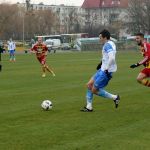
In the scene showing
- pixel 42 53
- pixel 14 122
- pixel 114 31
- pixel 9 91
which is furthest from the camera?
pixel 114 31

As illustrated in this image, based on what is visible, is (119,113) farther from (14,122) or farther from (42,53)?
(42,53)

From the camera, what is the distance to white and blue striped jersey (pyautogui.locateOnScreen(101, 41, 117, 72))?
1266 centimetres

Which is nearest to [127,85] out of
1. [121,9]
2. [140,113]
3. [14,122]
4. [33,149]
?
[140,113]

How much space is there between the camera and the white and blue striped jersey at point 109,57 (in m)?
12.7

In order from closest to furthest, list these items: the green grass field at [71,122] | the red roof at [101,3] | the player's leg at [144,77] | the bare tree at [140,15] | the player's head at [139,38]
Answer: the green grass field at [71,122] → the player's head at [139,38] → the player's leg at [144,77] → the bare tree at [140,15] → the red roof at [101,3]

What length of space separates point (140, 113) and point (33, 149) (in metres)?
4.73

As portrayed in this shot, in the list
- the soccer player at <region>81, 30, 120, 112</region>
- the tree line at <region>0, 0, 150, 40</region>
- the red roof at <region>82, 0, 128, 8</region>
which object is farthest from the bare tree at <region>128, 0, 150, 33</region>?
the soccer player at <region>81, 30, 120, 112</region>

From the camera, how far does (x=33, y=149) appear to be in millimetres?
8648

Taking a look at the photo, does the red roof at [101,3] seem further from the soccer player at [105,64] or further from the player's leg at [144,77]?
the soccer player at [105,64]

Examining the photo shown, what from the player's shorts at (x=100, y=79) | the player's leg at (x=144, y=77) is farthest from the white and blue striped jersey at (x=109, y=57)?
the player's leg at (x=144, y=77)

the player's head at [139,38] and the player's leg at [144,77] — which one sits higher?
the player's head at [139,38]

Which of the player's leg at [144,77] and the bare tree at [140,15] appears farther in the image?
the bare tree at [140,15]

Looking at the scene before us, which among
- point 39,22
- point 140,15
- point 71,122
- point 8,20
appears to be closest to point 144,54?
point 71,122

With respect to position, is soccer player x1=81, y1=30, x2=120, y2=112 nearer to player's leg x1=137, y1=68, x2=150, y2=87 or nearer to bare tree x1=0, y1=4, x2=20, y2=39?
player's leg x1=137, y1=68, x2=150, y2=87
